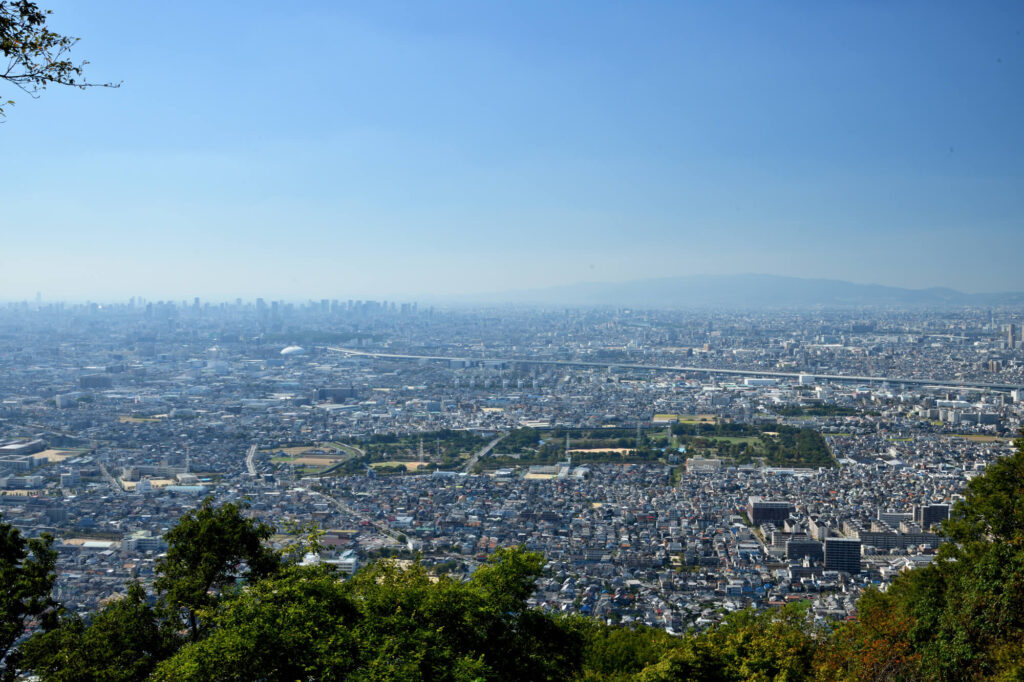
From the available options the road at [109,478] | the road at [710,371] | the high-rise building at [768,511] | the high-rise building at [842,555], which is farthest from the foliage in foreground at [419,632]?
the road at [710,371]

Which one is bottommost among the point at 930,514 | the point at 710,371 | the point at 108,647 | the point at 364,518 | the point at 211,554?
the point at 364,518

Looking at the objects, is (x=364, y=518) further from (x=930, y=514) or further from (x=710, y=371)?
(x=710, y=371)

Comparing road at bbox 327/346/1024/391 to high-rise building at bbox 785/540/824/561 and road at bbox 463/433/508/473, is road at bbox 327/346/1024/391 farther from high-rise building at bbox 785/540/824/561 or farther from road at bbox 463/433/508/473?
high-rise building at bbox 785/540/824/561

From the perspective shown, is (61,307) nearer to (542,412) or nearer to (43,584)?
(542,412)

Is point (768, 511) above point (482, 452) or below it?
above

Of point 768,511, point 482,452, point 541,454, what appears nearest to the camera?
point 768,511

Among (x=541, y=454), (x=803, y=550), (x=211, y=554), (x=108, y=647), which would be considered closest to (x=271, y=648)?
(x=108, y=647)
